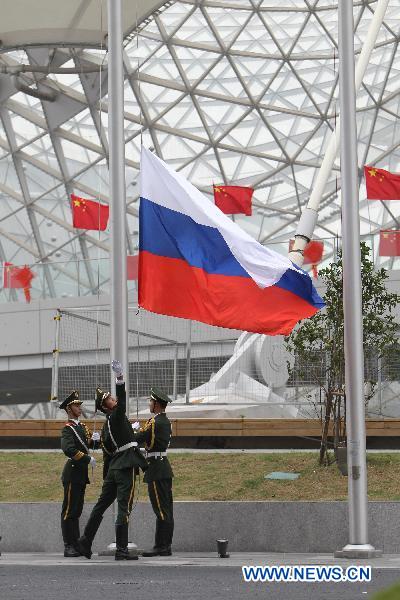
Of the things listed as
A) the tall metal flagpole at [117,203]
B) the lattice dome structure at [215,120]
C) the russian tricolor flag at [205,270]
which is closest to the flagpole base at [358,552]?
the tall metal flagpole at [117,203]

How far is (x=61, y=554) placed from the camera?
44.2 ft

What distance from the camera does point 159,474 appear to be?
12.7 metres

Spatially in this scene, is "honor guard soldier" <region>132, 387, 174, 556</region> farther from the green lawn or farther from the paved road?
the green lawn

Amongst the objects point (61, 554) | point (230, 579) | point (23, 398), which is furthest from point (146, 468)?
point (23, 398)

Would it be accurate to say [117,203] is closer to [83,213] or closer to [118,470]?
[118,470]

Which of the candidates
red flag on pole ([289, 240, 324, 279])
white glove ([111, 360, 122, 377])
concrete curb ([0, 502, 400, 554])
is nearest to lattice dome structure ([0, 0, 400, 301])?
red flag on pole ([289, 240, 324, 279])

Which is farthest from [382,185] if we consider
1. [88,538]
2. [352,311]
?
[88,538]

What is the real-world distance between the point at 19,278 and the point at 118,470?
64.9 ft

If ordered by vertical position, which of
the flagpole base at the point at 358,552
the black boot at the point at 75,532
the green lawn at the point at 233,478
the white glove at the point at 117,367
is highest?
the white glove at the point at 117,367

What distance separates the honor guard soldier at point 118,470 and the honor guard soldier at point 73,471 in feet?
1.56

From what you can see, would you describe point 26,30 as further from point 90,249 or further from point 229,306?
point 229,306

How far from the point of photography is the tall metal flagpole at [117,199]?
12828mm

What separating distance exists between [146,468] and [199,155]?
38.3m

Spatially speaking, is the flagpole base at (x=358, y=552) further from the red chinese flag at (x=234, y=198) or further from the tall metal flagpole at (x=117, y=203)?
the red chinese flag at (x=234, y=198)
